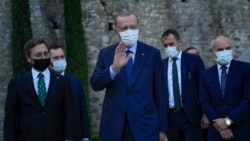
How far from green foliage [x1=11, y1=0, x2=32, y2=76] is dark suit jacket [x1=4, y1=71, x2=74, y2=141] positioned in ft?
34.7

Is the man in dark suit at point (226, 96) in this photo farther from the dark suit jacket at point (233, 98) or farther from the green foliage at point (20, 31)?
the green foliage at point (20, 31)

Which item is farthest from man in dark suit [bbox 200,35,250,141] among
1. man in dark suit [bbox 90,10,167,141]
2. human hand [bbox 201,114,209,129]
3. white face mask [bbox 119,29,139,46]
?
white face mask [bbox 119,29,139,46]

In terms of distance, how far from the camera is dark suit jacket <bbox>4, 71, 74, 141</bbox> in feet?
21.2

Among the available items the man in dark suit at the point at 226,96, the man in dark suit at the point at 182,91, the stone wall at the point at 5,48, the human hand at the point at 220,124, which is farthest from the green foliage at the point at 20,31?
the human hand at the point at 220,124

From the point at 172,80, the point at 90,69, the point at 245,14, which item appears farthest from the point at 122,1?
the point at 172,80

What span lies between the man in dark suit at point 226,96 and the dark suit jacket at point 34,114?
6.87 ft

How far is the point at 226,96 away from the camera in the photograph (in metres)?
7.75

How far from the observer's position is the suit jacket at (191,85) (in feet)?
27.7

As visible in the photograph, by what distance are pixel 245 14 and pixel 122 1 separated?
3.87 meters

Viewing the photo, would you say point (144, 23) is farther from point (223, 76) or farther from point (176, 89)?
point (223, 76)

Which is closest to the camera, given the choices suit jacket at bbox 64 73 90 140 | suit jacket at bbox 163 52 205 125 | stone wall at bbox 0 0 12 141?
suit jacket at bbox 64 73 90 140

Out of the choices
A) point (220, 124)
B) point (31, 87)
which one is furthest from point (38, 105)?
point (220, 124)

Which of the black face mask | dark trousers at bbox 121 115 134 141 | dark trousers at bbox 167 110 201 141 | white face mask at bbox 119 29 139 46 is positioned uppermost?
white face mask at bbox 119 29 139 46

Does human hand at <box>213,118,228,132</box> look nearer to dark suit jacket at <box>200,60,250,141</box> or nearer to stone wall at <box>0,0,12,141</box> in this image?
dark suit jacket at <box>200,60,250,141</box>
